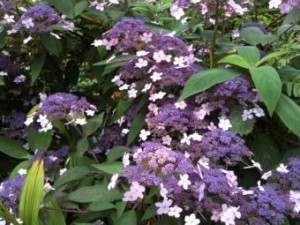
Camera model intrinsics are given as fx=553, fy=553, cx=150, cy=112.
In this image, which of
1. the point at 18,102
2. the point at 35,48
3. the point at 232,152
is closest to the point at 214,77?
the point at 232,152

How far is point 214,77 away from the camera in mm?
1495

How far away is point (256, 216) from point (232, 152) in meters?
0.17

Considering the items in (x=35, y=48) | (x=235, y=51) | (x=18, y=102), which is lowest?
(x=18, y=102)

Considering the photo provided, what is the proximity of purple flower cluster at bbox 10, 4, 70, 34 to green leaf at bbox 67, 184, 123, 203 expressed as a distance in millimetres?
663

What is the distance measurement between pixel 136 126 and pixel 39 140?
300 mm

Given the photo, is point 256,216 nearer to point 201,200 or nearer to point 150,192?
point 201,200

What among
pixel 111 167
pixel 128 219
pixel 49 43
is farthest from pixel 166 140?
pixel 49 43

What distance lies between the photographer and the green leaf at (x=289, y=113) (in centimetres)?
143

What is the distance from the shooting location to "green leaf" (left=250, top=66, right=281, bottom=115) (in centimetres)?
142

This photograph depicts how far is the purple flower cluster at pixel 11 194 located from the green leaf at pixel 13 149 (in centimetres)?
25

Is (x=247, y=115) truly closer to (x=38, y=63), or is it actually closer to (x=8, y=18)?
(x=38, y=63)

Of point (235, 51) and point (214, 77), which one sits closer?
point (214, 77)

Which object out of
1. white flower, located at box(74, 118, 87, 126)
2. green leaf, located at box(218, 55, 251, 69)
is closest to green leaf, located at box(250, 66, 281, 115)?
green leaf, located at box(218, 55, 251, 69)

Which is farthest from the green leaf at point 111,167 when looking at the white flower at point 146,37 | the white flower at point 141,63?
the white flower at point 146,37
